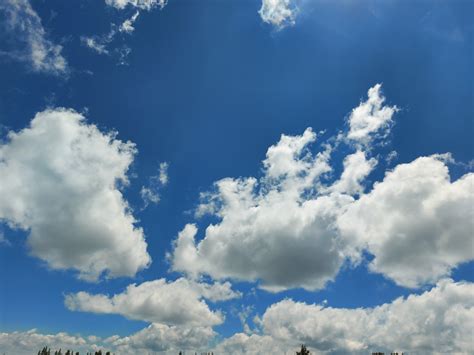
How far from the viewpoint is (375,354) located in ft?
219

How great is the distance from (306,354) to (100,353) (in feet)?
494

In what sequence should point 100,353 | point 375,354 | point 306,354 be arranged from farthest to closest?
point 100,353, point 375,354, point 306,354

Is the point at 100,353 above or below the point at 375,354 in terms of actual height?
above

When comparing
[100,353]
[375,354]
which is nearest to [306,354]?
[375,354]

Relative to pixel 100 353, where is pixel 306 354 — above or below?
below

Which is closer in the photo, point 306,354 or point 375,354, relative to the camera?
point 306,354

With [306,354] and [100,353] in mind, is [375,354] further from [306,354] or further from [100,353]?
[100,353]

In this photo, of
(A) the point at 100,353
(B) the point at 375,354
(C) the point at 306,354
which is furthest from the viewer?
(A) the point at 100,353

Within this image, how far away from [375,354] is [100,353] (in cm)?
14132

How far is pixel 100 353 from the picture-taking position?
170 metres

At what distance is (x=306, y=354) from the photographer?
48.2 m

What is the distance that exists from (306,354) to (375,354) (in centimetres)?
2542

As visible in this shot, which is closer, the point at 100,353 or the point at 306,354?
the point at 306,354
